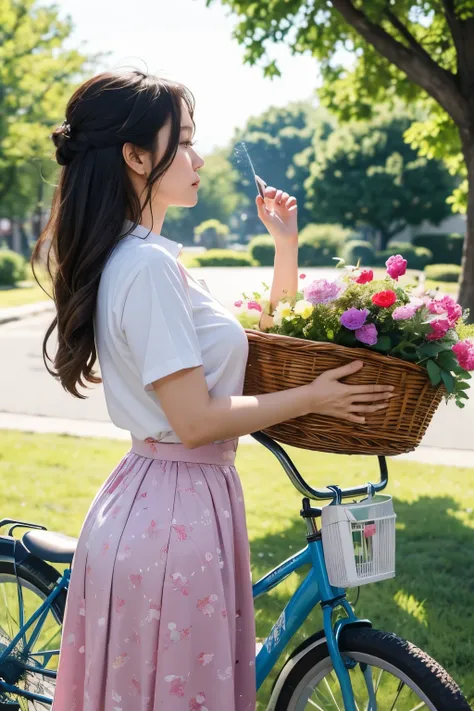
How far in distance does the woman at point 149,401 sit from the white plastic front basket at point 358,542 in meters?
0.24

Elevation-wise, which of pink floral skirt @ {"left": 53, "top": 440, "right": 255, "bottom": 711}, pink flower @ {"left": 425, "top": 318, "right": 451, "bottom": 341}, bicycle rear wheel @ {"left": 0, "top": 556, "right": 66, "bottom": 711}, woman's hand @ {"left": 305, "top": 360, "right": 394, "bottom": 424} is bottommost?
bicycle rear wheel @ {"left": 0, "top": 556, "right": 66, "bottom": 711}

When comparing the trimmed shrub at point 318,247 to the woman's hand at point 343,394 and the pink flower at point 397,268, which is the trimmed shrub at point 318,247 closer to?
the pink flower at point 397,268

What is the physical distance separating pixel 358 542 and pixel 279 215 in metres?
0.96

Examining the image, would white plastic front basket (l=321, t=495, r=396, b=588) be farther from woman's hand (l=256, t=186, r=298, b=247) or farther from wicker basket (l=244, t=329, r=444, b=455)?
woman's hand (l=256, t=186, r=298, b=247)

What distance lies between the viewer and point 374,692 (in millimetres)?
2273

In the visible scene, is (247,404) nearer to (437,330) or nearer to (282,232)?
(437,330)

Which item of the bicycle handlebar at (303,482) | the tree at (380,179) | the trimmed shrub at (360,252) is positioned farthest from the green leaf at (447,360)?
the tree at (380,179)

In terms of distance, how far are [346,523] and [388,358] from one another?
0.42 meters

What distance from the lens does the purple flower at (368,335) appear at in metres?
2.02

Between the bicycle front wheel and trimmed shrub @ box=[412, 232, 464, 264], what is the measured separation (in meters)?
45.0

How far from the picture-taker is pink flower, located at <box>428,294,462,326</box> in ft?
6.81

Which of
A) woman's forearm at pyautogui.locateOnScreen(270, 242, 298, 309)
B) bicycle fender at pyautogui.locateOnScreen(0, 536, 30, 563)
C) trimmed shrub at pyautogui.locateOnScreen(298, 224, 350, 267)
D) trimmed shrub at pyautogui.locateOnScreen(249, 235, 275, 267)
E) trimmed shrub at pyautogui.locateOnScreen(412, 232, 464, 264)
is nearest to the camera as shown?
woman's forearm at pyautogui.locateOnScreen(270, 242, 298, 309)

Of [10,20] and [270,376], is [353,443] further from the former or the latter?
[10,20]

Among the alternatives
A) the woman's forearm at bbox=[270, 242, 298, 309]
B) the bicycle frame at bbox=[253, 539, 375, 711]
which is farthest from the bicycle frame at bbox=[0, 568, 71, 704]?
the woman's forearm at bbox=[270, 242, 298, 309]
